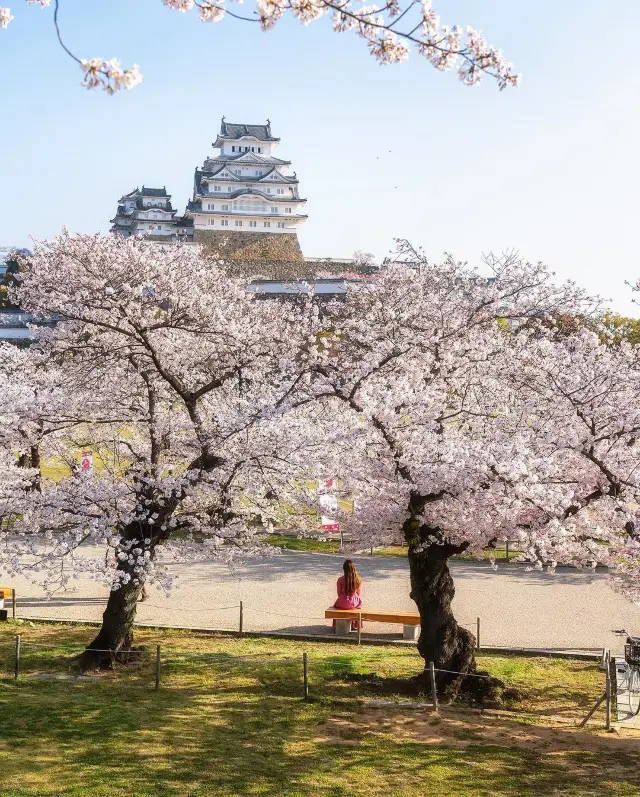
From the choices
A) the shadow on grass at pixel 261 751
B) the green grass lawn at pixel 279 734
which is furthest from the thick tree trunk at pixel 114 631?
the shadow on grass at pixel 261 751

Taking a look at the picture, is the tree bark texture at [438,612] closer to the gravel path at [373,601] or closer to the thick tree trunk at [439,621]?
the thick tree trunk at [439,621]

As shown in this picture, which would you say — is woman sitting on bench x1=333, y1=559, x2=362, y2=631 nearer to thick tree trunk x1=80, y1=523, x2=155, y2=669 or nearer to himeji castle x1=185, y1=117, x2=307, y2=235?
thick tree trunk x1=80, y1=523, x2=155, y2=669

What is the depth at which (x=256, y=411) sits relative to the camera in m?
8.93

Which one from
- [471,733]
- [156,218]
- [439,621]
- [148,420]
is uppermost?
[156,218]

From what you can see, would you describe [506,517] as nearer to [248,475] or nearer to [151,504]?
[248,475]

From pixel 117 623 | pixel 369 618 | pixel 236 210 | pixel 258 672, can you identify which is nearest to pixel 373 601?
pixel 369 618

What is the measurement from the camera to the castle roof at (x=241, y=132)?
194 feet

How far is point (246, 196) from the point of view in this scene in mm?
55062

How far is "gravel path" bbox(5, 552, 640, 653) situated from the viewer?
11359mm

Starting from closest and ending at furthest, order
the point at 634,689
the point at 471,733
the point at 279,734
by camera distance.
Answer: the point at 279,734 < the point at 471,733 < the point at 634,689

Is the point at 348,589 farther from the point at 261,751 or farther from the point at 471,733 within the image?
the point at 261,751

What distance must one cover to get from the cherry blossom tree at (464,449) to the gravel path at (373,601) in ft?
8.43

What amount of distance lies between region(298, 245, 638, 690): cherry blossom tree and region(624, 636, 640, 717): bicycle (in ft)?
3.07

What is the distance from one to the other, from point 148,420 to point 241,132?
5347 cm
